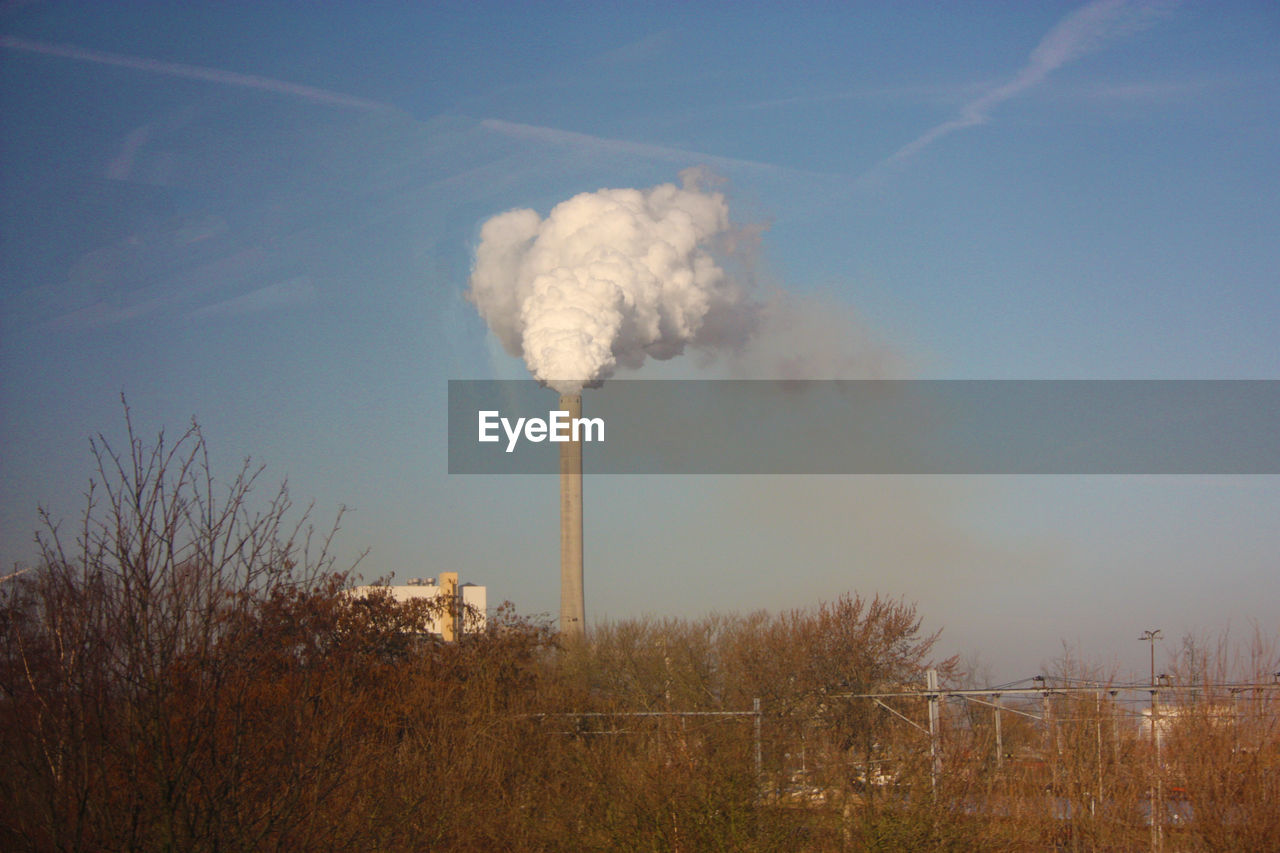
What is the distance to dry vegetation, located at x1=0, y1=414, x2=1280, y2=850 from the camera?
4.63 m

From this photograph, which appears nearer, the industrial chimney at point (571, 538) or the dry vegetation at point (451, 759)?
the dry vegetation at point (451, 759)

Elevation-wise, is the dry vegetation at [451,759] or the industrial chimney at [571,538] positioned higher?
the industrial chimney at [571,538]

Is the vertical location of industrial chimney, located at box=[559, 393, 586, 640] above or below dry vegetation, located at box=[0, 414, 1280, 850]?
Answer: above

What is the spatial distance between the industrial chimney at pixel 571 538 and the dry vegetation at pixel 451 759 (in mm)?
18075

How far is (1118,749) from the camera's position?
325 inches

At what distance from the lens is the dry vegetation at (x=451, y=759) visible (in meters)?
4.63

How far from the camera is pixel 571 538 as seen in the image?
3422cm

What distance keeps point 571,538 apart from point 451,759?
80.5 feet

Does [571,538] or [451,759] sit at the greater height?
[571,538]

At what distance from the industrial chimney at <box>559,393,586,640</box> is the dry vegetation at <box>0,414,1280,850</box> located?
18.1 metres

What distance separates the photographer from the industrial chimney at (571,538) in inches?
1329

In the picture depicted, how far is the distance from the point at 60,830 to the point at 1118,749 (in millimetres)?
7260

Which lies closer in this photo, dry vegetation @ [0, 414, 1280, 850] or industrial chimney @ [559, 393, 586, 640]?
dry vegetation @ [0, 414, 1280, 850]

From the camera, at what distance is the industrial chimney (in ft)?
111
